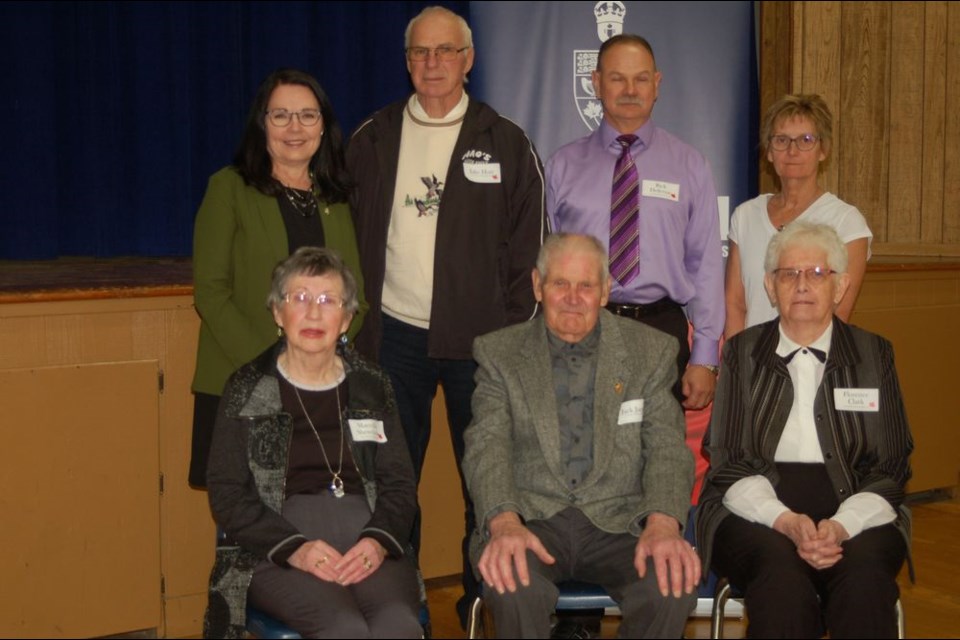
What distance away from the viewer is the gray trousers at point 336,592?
2.47 meters

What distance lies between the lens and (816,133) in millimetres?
3439

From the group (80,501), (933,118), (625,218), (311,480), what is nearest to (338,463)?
(311,480)

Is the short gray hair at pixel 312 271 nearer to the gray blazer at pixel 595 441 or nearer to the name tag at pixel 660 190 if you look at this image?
the gray blazer at pixel 595 441

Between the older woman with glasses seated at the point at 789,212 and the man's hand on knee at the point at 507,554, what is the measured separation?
1.26 m

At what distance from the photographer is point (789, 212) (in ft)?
11.5

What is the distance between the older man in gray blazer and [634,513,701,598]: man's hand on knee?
17 mm

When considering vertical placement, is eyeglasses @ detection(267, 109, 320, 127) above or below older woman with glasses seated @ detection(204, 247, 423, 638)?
above

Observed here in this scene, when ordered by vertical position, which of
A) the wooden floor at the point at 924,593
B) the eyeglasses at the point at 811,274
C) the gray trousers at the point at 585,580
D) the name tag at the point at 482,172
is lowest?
the wooden floor at the point at 924,593

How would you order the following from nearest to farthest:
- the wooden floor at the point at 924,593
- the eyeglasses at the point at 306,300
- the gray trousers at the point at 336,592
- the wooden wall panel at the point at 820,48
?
1. the gray trousers at the point at 336,592
2. the eyeglasses at the point at 306,300
3. the wooden floor at the point at 924,593
4. the wooden wall panel at the point at 820,48

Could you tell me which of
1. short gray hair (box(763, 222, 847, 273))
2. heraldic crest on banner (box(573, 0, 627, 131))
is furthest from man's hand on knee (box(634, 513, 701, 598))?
heraldic crest on banner (box(573, 0, 627, 131))

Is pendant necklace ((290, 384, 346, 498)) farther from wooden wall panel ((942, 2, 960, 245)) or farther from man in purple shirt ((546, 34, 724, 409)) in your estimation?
wooden wall panel ((942, 2, 960, 245))

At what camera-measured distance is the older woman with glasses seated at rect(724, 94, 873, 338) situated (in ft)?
11.3

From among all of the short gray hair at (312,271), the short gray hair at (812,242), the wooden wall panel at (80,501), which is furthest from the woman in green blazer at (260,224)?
the short gray hair at (812,242)

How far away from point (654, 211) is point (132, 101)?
2.57m
